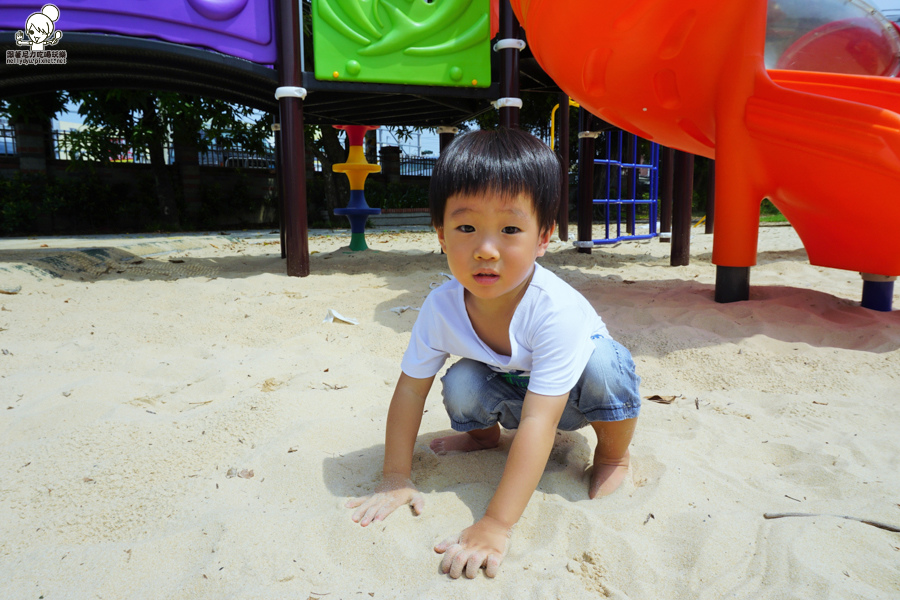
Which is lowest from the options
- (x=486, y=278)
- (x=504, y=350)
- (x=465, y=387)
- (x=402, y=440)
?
(x=402, y=440)

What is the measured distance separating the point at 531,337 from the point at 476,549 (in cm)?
49

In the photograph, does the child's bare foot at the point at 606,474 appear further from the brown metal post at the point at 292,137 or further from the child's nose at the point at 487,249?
the brown metal post at the point at 292,137

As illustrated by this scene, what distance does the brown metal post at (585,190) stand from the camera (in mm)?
6570

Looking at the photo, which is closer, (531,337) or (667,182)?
(531,337)

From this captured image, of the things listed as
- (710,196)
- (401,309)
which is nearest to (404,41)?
(401,309)

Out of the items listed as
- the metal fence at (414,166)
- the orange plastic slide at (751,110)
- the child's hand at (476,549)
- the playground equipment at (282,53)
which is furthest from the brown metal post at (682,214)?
the metal fence at (414,166)

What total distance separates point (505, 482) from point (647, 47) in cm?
287

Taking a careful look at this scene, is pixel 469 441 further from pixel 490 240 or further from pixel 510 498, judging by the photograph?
pixel 490 240

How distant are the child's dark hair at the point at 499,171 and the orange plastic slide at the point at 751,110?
7.33 feet

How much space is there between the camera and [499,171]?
4.18 feet

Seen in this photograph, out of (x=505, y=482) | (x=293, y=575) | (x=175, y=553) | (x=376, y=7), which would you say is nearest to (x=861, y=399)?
(x=505, y=482)

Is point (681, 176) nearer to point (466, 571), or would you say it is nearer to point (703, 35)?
point (703, 35)

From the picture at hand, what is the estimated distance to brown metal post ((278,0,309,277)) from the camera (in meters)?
4.62

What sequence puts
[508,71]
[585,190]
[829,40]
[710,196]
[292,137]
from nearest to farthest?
[829,40], [292,137], [508,71], [585,190], [710,196]
